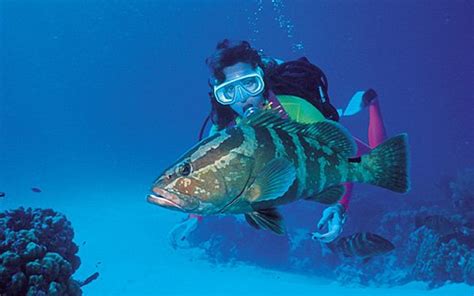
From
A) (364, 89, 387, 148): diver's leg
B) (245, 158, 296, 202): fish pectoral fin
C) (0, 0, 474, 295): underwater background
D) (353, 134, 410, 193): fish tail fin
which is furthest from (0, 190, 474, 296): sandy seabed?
(245, 158, 296, 202): fish pectoral fin

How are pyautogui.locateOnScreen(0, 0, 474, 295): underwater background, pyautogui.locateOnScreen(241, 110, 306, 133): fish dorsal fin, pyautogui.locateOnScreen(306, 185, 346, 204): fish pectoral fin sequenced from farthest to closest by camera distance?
pyautogui.locateOnScreen(0, 0, 474, 295): underwater background
pyautogui.locateOnScreen(306, 185, 346, 204): fish pectoral fin
pyautogui.locateOnScreen(241, 110, 306, 133): fish dorsal fin

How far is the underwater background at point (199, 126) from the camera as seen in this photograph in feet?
33.2

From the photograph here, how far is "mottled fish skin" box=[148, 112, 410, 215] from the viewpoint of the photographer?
4.94 feet

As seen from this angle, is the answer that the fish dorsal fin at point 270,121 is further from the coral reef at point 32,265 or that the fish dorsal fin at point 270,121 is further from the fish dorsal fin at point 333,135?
the coral reef at point 32,265

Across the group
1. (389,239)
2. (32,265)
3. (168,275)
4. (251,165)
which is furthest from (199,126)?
(251,165)

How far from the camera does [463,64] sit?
50719 millimetres

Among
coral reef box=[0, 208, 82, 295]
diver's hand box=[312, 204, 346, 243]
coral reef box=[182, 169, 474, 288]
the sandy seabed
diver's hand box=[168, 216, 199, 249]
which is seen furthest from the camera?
the sandy seabed

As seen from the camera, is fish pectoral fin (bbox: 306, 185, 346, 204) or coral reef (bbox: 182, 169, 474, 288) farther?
coral reef (bbox: 182, 169, 474, 288)

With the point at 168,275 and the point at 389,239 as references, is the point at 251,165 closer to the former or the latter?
the point at 389,239

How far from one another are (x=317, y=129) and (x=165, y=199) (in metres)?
0.80

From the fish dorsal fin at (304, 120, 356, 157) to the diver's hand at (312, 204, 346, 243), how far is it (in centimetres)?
84

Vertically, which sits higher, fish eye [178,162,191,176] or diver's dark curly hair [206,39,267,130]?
diver's dark curly hair [206,39,267,130]

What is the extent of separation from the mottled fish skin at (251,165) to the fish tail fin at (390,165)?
0.12 m

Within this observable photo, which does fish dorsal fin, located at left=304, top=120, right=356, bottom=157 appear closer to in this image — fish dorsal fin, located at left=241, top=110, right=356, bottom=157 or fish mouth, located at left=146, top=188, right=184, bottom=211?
fish dorsal fin, located at left=241, top=110, right=356, bottom=157
